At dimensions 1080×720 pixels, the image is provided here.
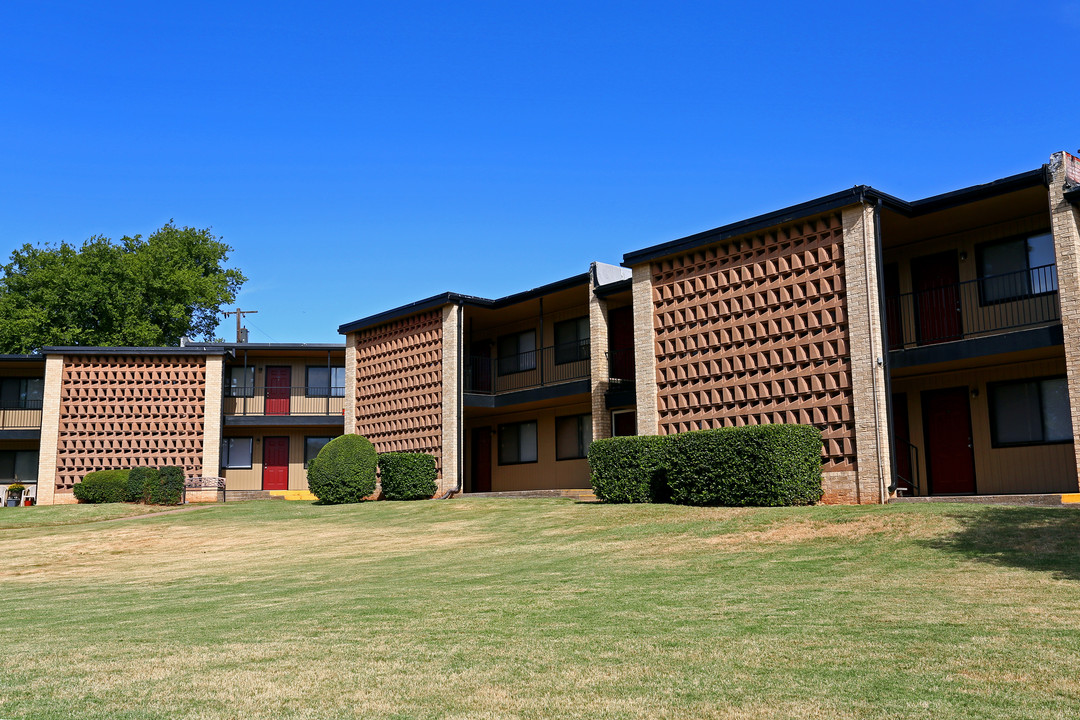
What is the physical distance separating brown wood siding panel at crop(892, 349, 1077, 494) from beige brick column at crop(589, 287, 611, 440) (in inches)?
304

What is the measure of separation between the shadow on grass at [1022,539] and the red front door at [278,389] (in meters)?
28.6

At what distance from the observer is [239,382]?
38.4m

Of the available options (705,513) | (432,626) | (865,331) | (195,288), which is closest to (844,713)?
(432,626)

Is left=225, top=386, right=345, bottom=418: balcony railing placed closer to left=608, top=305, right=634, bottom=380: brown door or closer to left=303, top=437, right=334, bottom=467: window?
left=303, top=437, right=334, bottom=467: window

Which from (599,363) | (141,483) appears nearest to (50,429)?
(141,483)

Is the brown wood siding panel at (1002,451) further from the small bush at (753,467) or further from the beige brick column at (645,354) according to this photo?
the beige brick column at (645,354)

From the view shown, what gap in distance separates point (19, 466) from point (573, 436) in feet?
74.4

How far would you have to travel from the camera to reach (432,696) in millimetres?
5695

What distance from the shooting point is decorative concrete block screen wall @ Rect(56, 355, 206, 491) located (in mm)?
32969

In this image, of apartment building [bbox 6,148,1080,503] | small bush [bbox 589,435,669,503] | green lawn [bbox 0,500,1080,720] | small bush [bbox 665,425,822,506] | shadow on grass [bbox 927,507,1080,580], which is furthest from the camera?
small bush [bbox 589,435,669,503]

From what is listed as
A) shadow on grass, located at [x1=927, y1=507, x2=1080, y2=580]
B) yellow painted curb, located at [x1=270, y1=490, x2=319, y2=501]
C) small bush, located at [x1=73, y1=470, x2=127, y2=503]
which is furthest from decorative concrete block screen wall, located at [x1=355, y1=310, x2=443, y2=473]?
shadow on grass, located at [x1=927, y1=507, x2=1080, y2=580]

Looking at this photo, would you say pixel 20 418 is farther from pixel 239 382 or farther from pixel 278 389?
pixel 278 389

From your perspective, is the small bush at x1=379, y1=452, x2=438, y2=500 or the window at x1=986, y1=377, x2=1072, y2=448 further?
the small bush at x1=379, y1=452, x2=438, y2=500

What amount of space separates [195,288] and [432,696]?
4662 centimetres
